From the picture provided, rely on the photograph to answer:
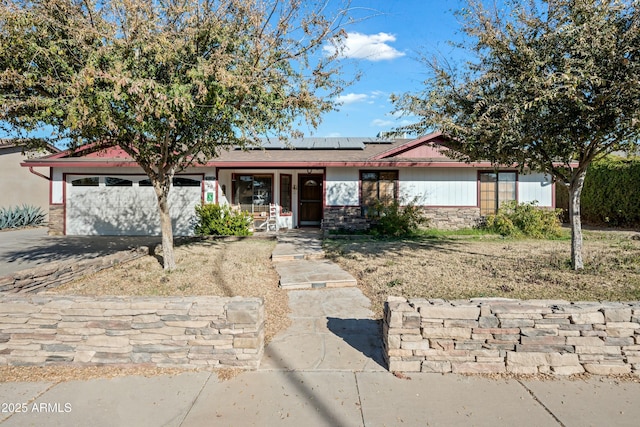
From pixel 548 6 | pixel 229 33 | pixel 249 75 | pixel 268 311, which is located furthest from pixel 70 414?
pixel 548 6

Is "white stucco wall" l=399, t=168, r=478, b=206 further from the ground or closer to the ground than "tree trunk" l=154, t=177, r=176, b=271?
further from the ground

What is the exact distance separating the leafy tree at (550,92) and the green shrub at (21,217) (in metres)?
17.1

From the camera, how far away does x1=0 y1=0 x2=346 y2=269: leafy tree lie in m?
4.45

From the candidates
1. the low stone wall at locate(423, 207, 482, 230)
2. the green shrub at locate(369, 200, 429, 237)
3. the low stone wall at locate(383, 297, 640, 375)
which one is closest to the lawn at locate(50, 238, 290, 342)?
the low stone wall at locate(383, 297, 640, 375)

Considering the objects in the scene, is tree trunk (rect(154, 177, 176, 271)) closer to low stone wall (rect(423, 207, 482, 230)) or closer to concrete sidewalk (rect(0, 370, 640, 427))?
concrete sidewalk (rect(0, 370, 640, 427))

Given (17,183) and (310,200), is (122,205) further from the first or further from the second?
(17,183)

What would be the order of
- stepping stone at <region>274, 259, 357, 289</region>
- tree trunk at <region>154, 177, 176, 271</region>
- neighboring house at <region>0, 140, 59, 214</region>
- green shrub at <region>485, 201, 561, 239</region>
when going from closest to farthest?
stepping stone at <region>274, 259, 357, 289</region>, tree trunk at <region>154, 177, 176, 271</region>, green shrub at <region>485, 201, 561, 239</region>, neighboring house at <region>0, 140, 59, 214</region>

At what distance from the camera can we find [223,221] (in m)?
11.5

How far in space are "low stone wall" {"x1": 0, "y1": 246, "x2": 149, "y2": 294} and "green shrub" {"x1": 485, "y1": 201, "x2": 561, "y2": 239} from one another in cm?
1091

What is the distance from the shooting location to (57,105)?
4.59 metres

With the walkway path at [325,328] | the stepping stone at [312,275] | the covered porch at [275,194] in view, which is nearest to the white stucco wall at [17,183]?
the covered porch at [275,194]

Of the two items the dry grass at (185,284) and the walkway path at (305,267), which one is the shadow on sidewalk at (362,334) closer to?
the dry grass at (185,284)

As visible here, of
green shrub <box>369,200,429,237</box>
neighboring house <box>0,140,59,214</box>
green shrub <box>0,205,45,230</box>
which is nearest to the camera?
green shrub <box>369,200,429,237</box>

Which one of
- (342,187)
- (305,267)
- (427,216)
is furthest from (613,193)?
(305,267)
